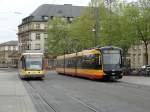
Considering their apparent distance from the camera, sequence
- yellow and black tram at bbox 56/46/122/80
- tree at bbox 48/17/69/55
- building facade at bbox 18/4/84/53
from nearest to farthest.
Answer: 1. yellow and black tram at bbox 56/46/122/80
2. tree at bbox 48/17/69/55
3. building facade at bbox 18/4/84/53

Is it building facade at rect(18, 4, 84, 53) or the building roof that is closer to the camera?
building facade at rect(18, 4, 84, 53)

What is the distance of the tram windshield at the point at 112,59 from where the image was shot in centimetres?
4562

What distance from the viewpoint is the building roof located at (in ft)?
470

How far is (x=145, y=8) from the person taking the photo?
65.1 m

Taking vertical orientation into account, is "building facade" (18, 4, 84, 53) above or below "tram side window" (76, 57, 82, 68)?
above

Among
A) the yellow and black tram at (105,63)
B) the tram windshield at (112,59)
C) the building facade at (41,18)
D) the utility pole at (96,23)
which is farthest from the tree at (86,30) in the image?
the building facade at (41,18)

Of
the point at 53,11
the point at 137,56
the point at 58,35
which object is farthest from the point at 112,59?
the point at 53,11

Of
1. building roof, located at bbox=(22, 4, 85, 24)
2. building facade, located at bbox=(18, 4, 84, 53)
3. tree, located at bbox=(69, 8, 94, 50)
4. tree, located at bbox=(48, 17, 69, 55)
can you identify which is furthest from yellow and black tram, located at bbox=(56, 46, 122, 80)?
building roof, located at bbox=(22, 4, 85, 24)

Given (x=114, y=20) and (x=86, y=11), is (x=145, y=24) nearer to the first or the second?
(x=114, y=20)

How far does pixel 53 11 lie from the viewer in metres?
144

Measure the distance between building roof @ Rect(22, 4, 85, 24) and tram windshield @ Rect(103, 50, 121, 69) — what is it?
96.8 meters

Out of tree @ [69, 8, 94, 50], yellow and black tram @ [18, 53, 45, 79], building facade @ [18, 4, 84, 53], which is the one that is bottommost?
yellow and black tram @ [18, 53, 45, 79]

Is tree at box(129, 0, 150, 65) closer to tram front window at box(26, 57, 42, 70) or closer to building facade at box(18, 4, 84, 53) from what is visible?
tram front window at box(26, 57, 42, 70)

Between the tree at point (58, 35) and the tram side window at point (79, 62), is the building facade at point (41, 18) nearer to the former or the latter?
the tree at point (58, 35)
